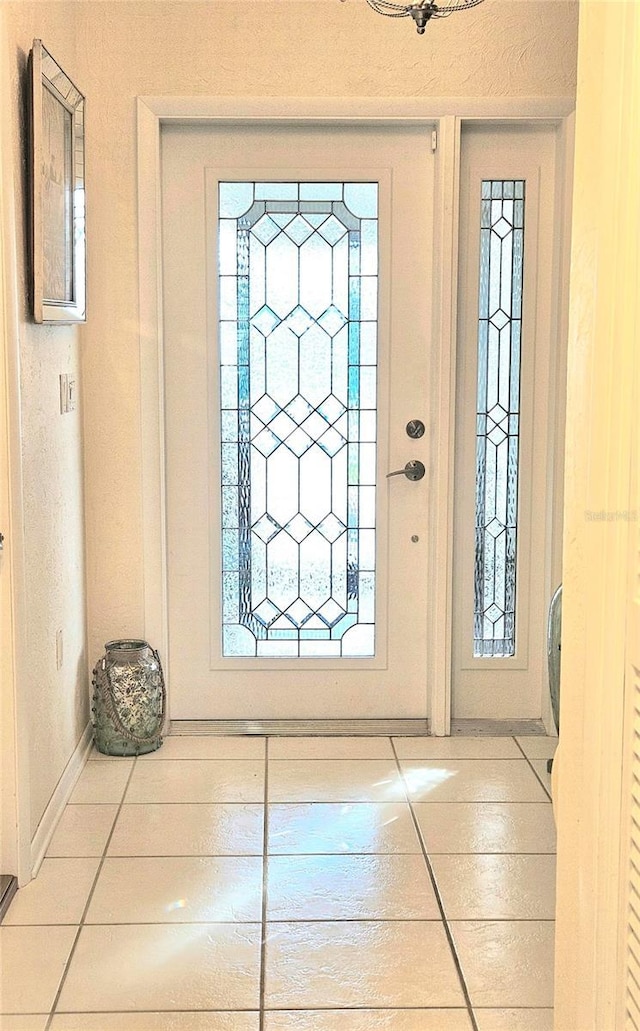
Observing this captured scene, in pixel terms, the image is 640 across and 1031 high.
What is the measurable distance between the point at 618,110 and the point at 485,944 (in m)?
1.81

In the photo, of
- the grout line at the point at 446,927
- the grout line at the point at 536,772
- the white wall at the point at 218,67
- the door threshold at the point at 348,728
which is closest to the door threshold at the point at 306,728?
the door threshold at the point at 348,728

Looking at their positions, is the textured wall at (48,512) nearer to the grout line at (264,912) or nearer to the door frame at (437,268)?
the door frame at (437,268)

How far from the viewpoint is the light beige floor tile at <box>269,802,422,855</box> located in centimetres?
314

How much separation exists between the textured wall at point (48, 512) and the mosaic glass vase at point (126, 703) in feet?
0.25

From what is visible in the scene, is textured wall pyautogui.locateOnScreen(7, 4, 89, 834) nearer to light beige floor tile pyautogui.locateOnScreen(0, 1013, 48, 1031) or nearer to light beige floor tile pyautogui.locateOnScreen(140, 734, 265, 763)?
light beige floor tile pyautogui.locateOnScreen(140, 734, 265, 763)

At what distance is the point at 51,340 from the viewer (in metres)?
3.37

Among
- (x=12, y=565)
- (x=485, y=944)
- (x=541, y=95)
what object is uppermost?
(x=541, y=95)

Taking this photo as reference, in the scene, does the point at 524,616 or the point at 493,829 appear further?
the point at 524,616

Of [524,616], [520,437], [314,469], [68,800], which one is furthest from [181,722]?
[520,437]

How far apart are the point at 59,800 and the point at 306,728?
101 centimetres

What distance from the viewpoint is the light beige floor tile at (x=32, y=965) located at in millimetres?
2395

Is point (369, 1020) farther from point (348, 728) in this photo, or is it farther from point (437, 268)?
point (437, 268)

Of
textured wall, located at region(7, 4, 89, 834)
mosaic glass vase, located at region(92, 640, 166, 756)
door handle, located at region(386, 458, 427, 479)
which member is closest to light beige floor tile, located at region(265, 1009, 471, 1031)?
textured wall, located at region(7, 4, 89, 834)

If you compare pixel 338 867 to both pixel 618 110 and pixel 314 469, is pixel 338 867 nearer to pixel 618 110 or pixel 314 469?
pixel 314 469
